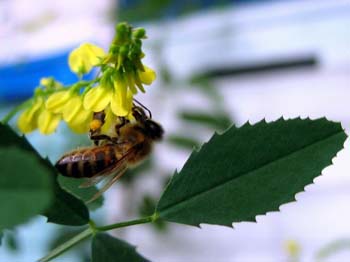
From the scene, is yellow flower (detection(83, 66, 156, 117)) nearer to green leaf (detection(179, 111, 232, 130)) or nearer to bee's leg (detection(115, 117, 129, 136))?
bee's leg (detection(115, 117, 129, 136))

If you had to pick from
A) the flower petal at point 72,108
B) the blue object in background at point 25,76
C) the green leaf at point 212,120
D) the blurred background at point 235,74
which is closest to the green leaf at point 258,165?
the flower petal at point 72,108

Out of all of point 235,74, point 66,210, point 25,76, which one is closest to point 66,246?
point 66,210

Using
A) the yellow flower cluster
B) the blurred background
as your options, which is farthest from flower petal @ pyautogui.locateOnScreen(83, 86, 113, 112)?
the blurred background

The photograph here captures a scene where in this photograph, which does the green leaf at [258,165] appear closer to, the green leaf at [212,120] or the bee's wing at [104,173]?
the bee's wing at [104,173]

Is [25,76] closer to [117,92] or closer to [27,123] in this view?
[27,123]

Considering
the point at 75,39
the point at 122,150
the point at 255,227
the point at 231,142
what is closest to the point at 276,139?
the point at 231,142

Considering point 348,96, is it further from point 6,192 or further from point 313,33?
point 6,192

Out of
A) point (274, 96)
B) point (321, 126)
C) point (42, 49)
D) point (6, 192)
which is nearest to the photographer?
point (6, 192)
